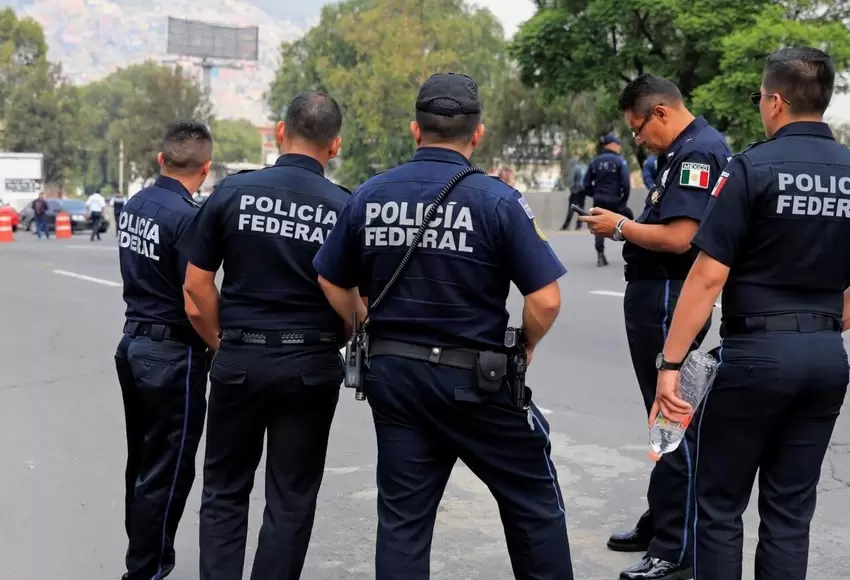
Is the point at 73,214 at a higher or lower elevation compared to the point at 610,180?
lower

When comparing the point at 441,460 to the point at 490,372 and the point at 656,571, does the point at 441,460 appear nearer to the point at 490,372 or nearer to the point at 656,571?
the point at 490,372

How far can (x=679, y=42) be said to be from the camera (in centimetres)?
3231

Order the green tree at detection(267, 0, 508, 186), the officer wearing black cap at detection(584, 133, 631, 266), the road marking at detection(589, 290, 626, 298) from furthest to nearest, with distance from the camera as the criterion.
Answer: the green tree at detection(267, 0, 508, 186) → the officer wearing black cap at detection(584, 133, 631, 266) → the road marking at detection(589, 290, 626, 298)

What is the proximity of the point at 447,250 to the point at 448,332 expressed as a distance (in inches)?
10.1

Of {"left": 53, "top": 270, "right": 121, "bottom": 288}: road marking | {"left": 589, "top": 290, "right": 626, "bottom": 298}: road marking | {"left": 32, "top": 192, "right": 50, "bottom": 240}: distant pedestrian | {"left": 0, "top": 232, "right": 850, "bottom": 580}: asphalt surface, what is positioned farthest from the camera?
{"left": 32, "top": 192, "right": 50, "bottom": 240}: distant pedestrian

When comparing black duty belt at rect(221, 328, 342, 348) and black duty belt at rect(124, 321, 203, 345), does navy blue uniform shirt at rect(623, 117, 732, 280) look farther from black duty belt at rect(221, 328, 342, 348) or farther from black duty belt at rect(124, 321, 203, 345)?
black duty belt at rect(124, 321, 203, 345)

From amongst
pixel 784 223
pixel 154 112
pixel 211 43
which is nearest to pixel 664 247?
pixel 784 223

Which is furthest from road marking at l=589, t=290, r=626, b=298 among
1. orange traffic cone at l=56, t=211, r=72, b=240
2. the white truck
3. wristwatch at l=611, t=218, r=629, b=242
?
the white truck

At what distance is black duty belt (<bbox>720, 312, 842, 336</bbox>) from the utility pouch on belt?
80 centimetres

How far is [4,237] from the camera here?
99.0 feet

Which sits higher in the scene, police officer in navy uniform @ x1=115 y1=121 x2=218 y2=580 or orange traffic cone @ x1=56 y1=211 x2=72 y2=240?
police officer in navy uniform @ x1=115 y1=121 x2=218 y2=580

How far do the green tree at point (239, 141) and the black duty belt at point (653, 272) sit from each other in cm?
13043

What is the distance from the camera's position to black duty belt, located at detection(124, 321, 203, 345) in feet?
13.9

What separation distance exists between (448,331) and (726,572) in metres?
1.23
